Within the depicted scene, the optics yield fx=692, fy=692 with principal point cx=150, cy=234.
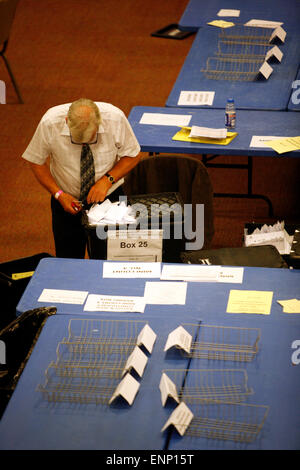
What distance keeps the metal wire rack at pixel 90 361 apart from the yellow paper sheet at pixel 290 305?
25.3 inches

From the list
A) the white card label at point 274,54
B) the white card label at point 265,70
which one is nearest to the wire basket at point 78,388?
the white card label at point 265,70

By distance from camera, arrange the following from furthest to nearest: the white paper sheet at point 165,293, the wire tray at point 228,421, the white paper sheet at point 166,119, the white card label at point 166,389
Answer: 1. the white paper sheet at point 166,119
2. the white paper sheet at point 165,293
3. the white card label at point 166,389
4. the wire tray at point 228,421

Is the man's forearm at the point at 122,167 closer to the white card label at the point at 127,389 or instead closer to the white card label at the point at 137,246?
the white card label at the point at 137,246

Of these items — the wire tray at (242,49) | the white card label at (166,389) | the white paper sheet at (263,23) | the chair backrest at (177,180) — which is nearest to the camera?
the white card label at (166,389)

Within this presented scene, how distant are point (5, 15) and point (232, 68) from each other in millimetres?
2291

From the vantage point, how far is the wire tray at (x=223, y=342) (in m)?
2.90

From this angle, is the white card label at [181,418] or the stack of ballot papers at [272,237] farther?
the stack of ballot papers at [272,237]

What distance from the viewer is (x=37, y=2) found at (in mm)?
9219

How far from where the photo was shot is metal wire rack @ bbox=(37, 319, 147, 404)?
2729 millimetres

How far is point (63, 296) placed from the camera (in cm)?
332

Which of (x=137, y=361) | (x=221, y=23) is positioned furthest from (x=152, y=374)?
(x=221, y=23)

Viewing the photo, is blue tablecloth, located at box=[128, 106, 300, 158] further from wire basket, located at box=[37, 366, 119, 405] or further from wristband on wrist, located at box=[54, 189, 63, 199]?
wire basket, located at box=[37, 366, 119, 405]
